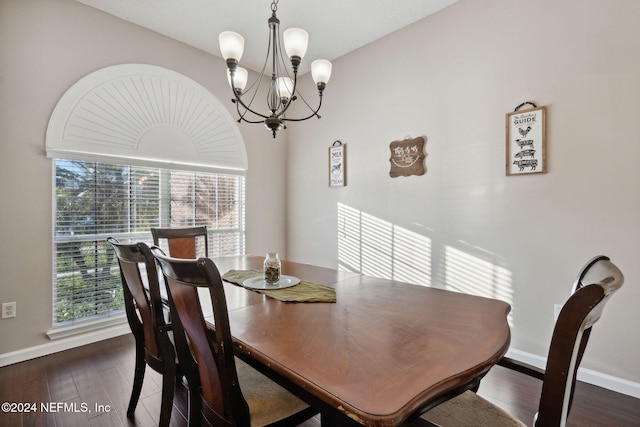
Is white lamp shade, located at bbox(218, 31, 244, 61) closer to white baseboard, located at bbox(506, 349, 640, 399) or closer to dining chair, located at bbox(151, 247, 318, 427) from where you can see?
dining chair, located at bbox(151, 247, 318, 427)

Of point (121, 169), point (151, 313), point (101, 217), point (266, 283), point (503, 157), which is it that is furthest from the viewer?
point (121, 169)

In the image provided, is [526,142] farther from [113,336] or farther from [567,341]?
[113,336]

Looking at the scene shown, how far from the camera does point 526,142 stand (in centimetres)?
226

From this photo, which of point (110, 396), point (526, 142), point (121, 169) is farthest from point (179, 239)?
point (526, 142)

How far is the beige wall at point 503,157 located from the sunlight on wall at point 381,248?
13 millimetres

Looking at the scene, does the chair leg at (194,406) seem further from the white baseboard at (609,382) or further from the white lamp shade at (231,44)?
the white baseboard at (609,382)

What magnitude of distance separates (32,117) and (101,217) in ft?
2.98

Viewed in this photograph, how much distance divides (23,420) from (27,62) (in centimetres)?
249

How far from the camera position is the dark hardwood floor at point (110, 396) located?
5.60ft

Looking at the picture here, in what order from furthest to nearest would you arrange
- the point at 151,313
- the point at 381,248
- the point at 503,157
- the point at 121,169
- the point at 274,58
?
1. the point at 381,248
2. the point at 121,169
3. the point at 503,157
4. the point at 274,58
5. the point at 151,313

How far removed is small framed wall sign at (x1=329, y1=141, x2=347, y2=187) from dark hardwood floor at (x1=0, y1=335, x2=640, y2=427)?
2.25 m

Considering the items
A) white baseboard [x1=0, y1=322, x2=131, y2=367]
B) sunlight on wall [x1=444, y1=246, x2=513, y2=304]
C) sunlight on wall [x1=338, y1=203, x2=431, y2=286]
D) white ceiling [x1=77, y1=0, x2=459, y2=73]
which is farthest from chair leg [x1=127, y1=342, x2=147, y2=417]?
white ceiling [x1=77, y1=0, x2=459, y2=73]

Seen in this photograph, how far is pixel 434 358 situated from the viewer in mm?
897

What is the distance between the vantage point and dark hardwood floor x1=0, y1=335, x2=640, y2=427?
1707 mm
